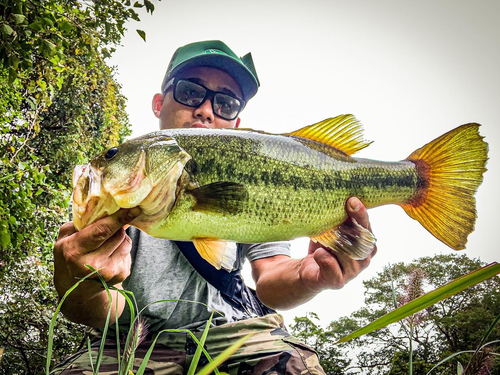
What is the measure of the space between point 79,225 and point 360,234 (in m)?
1.24

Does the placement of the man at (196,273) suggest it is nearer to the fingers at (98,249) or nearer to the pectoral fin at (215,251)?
the fingers at (98,249)

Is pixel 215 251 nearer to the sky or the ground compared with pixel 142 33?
nearer to the ground

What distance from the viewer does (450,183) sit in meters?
1.73

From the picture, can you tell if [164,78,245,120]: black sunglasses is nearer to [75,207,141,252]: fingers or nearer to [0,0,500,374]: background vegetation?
[0,0,500,374]: background vegetation

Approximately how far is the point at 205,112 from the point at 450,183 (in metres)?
2.15

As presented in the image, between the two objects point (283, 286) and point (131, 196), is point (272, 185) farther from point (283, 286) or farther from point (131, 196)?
point (283, 286)

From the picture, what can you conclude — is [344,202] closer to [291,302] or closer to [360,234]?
[360,234]

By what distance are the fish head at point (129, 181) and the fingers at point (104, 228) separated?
25 millimetres

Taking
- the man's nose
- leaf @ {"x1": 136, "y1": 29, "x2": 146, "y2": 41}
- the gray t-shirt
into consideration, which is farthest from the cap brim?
the gray t-shirt

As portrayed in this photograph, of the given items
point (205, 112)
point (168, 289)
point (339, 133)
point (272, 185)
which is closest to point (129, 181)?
point (272, 185)

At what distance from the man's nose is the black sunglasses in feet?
0.10

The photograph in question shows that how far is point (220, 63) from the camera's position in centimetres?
349

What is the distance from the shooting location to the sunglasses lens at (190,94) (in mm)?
3312

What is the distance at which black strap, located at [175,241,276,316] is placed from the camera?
2.43 meters
